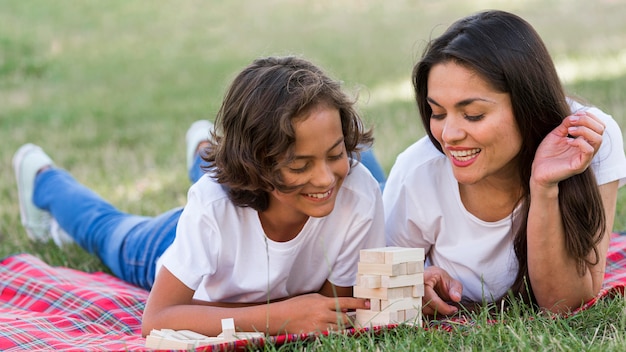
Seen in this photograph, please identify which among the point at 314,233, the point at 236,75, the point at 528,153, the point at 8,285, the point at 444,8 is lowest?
the point at 8,285

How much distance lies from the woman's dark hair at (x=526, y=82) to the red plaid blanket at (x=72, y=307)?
0.90ft

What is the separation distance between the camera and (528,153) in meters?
3.18

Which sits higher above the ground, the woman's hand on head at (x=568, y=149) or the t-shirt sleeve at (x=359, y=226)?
the woman's hand on head at (x=568, y=149)

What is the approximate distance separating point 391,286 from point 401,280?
5 cm

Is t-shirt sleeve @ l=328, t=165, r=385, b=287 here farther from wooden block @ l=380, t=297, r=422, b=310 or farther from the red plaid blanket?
the red plaid blanket

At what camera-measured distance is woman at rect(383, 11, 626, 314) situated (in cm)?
300

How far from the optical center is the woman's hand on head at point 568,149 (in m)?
2.92

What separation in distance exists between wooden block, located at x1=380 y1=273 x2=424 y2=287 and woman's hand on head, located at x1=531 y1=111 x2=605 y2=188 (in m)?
0.52

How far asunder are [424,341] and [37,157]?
324 centimetres

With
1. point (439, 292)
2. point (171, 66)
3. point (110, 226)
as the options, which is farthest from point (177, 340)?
point (171, 66)

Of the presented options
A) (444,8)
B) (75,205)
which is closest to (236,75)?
(75,205)

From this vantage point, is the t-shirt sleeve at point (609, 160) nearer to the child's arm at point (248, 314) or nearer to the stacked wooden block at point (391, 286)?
the stacked wooden block at point (391, 286)

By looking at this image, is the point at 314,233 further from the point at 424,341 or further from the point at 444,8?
the point at 444,8

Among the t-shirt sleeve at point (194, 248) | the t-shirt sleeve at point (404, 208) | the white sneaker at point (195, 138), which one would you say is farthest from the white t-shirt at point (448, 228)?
the white sneaker at point (195, 138)
